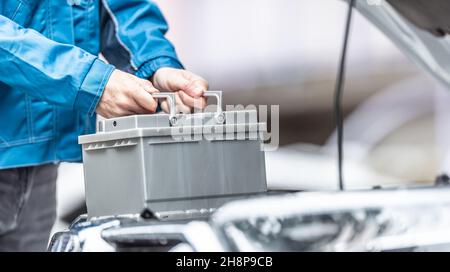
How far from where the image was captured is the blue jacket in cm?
142

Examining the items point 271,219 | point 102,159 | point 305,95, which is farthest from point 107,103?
point 305,95

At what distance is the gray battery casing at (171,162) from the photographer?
4.17 feet

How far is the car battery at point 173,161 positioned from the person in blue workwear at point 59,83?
8 cm

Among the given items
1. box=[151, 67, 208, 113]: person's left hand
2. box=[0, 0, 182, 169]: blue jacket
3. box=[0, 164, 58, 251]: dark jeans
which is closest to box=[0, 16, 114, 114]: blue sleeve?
box=[0, 0, 182, 169]: blue jacket

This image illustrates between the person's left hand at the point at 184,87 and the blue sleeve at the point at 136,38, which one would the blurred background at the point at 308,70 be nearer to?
the blue sleeve at the point at 136,38

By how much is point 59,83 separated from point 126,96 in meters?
0.12

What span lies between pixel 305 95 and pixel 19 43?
6.90 meters

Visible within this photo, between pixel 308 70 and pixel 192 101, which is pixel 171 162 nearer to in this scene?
pixel 192 101

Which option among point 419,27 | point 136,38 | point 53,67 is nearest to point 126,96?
point 53,67

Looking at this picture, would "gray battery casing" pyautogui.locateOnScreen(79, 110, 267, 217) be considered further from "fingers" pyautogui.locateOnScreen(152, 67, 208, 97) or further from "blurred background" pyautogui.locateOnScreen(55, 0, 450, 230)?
"blurred background" pyautogui.locateOnScreen(55, 0, 450, 230)

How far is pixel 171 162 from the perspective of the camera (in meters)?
1.29
